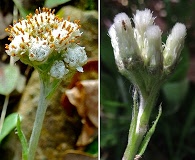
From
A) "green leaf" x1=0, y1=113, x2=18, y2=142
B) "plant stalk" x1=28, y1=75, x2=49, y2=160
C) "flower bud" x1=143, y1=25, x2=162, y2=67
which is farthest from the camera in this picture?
"green leaf" x1=0, y1=113, x2=18, y2=142

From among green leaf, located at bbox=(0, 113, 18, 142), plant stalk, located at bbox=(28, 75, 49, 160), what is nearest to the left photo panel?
green leaf, located at bbox=(0, 113, 18, 142)

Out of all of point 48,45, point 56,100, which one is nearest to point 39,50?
point 48,45

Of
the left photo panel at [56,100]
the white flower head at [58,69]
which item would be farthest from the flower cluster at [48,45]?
the left photo panel at [56,100]

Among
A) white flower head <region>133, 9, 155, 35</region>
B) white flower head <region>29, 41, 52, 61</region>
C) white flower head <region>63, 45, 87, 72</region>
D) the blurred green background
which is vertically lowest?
the blurred green background

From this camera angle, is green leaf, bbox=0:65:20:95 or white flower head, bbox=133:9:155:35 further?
green leaf, bbox=0:65:20:95

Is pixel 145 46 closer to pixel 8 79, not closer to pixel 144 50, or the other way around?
pixel 144 50

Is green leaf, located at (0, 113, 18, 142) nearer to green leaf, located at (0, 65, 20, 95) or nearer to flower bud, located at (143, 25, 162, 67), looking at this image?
green leaf, located at (0, 65, 20, 95)

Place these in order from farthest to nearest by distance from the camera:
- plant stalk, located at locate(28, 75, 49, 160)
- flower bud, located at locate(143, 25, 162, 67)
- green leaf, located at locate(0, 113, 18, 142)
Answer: green leaf, located at locate(0, 113, 18, 142) < plant stalk, located at locate(28, 75, 49, 160) < flower bud, located at locate(143, 25, 162, 67)
